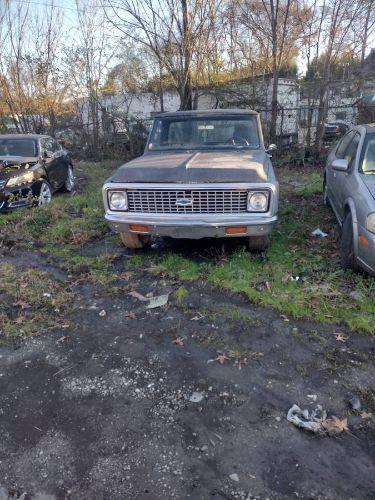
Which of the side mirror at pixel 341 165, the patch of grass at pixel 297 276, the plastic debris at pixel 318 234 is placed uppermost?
the side mirror at pixel 341 165

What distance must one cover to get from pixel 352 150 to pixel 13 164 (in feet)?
20.6

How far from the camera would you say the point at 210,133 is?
590 cm

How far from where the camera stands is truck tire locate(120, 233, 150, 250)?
5.24m

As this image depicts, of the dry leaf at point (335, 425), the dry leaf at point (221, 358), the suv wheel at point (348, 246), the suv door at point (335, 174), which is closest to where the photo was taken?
the dry leaf at point (335, 425)

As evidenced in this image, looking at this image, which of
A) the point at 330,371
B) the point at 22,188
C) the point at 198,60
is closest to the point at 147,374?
the point at 330,371

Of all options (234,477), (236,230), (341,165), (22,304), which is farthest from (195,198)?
(234,477)

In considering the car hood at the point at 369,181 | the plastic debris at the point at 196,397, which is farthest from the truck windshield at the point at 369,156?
the plastic debris at the point at 196,397

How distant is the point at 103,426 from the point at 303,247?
151 inches

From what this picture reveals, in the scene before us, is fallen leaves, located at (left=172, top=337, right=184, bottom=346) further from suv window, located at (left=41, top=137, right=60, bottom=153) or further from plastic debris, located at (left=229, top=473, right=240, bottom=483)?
suv window, located at (left=41, top=137, right=60, bottom=153)

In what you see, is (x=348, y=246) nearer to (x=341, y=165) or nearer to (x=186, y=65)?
(x=341, y=165)

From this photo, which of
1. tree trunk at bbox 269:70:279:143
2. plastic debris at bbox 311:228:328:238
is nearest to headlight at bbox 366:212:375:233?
plastic debris at bbox 311:228:328:238

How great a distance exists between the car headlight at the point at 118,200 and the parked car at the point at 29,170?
3512mm

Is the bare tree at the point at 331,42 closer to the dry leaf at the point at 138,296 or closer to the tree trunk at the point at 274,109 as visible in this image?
the tree trunk at the point at 274,109

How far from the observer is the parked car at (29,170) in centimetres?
746
